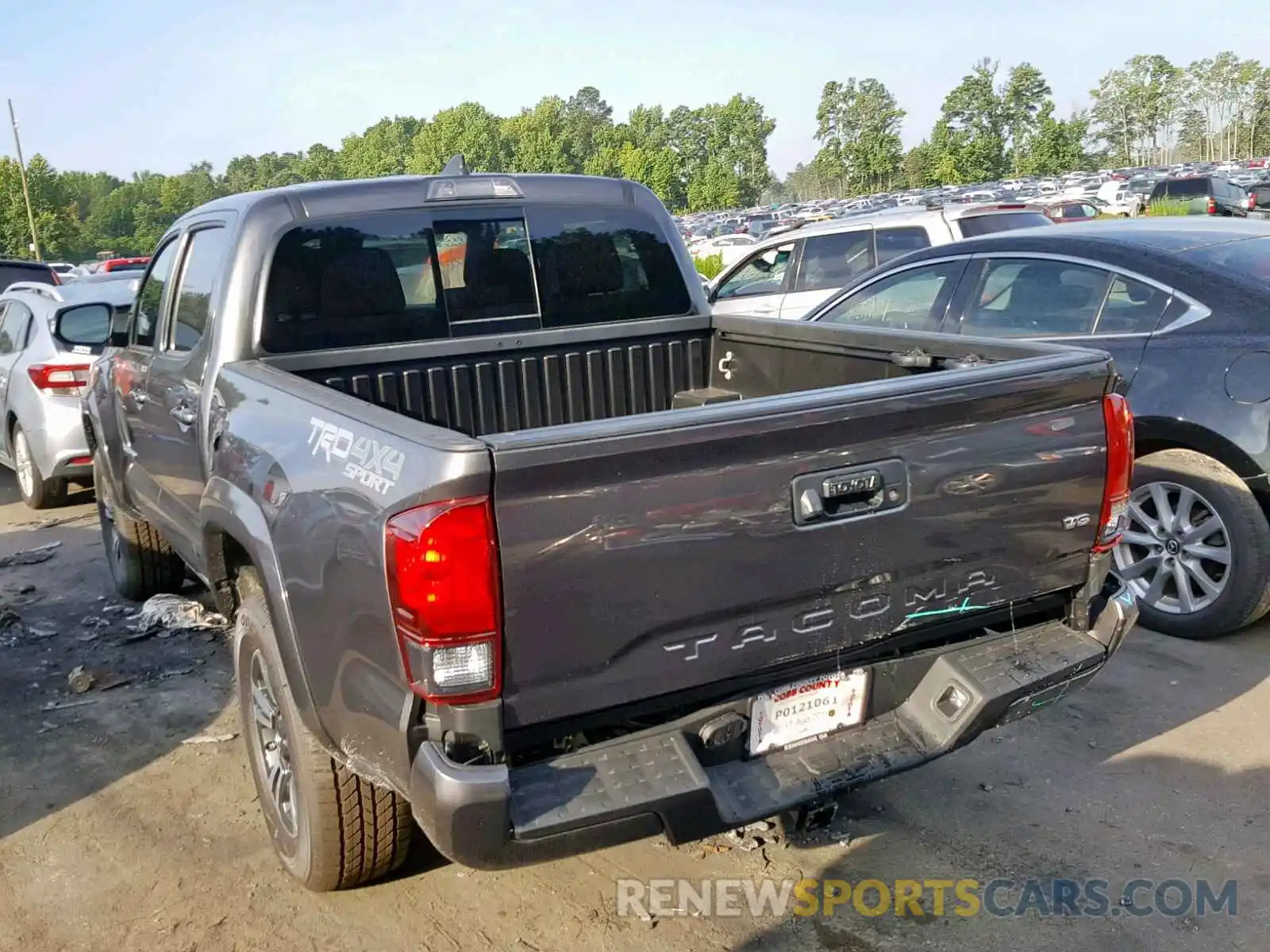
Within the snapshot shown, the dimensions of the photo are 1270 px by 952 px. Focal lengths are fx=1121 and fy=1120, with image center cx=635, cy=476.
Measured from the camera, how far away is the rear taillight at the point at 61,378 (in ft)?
25.2

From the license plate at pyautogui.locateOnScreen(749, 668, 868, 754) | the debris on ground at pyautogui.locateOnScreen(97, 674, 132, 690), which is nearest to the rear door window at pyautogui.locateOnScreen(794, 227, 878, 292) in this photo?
the debris on ground at pyautogui.locateOnScreen(97, 674, 132, 690)

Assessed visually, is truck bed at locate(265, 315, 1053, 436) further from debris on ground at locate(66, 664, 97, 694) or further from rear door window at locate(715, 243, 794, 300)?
rear door window at locate(715, 243, 794, 300)

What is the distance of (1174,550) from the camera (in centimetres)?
487

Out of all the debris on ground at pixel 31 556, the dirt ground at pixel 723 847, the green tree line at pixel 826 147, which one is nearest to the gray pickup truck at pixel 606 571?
the dirt ground at pixel 723 847

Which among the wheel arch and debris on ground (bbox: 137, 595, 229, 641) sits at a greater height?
the wheel arch

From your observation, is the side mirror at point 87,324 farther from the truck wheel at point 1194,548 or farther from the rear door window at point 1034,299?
the truck wheel at point 1194,548

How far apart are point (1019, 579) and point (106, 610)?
4.85m

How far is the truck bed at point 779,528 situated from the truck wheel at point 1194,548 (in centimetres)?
185

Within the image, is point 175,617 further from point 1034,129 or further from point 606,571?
point 1034,129

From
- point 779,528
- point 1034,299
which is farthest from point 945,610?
point 1034,299

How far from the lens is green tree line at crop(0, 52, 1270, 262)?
242ft

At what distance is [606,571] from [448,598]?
13.5 inches

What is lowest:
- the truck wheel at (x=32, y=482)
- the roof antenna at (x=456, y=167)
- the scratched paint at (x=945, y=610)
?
the truck wheel at (x=32, y=482)

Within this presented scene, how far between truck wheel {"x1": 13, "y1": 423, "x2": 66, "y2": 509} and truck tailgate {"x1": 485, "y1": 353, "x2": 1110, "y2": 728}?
22.4 ft
